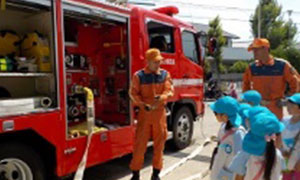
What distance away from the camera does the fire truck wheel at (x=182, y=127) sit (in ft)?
20.6

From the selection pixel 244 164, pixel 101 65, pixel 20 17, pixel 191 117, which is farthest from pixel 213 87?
pixel 244 164

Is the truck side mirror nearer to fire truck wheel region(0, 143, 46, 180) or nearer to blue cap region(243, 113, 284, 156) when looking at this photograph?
fire truck wheel region(0, 143, 46, 180)

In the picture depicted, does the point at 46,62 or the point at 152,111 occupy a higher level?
the point at 46,62

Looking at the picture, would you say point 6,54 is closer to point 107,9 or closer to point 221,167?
point 107,9

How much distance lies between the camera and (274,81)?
14.9 ft

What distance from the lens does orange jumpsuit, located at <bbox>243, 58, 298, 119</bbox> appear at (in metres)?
4.50

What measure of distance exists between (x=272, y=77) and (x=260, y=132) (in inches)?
89.1

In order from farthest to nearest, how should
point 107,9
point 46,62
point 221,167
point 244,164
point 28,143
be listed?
1. point 107,9
2. point 46,62
3. point 28,143
4. point 221,167
5. point 244,164

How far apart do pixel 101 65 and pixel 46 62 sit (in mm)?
1750

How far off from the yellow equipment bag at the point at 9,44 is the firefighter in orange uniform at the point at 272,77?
9.63 ft

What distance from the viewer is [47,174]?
3.95 meters

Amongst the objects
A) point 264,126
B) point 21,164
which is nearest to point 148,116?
point 21,164

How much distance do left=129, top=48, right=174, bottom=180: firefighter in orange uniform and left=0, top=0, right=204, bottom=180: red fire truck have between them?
0.35m

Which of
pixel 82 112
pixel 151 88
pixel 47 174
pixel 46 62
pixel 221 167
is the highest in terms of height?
pixel 46 62
